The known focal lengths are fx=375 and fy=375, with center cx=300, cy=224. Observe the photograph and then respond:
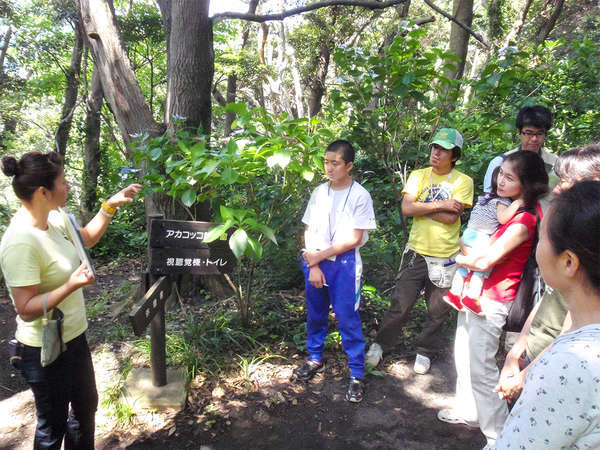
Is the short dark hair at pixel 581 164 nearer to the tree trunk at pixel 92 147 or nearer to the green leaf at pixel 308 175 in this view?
the green leaf at pixel 308 175

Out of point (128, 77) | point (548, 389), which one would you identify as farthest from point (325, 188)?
point (128, 77)

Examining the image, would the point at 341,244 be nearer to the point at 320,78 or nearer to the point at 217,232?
the point at 217,232

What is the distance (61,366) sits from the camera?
1.79 meters

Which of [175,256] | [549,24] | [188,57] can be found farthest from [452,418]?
[549,24]

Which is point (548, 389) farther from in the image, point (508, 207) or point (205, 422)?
point (205, 422)

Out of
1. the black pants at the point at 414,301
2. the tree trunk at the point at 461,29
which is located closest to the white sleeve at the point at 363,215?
the black pants at the point at 414,301

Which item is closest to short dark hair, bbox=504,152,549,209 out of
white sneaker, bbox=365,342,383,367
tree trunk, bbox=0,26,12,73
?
white sneaker, bbox=365,342,383,367

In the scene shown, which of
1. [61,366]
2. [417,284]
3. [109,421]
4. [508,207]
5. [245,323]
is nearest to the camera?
[61,366]

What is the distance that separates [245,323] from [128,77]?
263cm

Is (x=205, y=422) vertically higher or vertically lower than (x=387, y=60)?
lower

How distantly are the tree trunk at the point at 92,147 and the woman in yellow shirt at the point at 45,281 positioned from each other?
6.24 m

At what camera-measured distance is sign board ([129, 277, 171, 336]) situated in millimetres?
2061

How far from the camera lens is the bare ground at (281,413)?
95.4 inches

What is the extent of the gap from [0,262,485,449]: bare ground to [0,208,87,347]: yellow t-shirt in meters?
1.04
